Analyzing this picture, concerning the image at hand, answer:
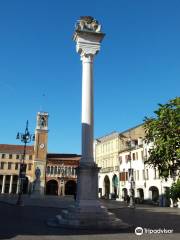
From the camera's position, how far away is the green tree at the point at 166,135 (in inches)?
622

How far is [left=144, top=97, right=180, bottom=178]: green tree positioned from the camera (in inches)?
622

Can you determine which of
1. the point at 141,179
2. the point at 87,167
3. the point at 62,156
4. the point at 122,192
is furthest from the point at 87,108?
the point at 62,156

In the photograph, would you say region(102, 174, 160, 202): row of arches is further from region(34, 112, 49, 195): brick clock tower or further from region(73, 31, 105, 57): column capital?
region(73, 31, 105, 57): column capital

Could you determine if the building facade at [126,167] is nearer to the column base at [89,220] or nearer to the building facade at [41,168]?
the building facade at [41,168]

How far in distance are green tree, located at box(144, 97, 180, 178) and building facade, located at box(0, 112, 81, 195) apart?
77640mm

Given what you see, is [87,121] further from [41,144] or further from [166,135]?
[41,144]

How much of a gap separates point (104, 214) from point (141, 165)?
43.3 meters

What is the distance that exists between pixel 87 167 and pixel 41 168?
7906cm

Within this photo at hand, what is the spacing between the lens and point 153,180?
182 ft

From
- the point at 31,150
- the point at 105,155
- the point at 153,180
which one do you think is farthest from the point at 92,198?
the point at 31,150

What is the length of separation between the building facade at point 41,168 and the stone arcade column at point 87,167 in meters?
75.1

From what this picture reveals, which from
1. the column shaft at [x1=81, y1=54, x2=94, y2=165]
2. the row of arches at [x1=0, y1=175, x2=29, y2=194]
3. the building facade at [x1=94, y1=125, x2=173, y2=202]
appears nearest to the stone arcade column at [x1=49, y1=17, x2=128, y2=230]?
the column shaft at [x1=81, y1=54, x2=94, y2=165]

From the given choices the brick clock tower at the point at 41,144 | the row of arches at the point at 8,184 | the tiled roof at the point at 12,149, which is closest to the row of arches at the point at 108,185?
the brick clock tower at the point at 41,144

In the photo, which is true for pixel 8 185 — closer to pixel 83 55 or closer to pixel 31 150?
pixel 31 150
